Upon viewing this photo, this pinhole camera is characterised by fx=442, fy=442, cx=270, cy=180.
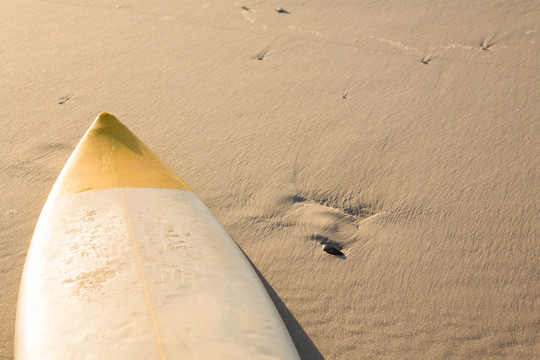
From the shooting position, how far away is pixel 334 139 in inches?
104

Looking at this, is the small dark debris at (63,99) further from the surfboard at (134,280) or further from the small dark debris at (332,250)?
the small dark debris at (332,250)

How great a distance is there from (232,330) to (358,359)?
0.56 meters

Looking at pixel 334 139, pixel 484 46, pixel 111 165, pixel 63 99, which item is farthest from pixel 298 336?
pixel 484 46

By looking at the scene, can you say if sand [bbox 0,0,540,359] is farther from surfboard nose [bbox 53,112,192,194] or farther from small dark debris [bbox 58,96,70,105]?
surfboard nose [bbox 53,112,192,194]

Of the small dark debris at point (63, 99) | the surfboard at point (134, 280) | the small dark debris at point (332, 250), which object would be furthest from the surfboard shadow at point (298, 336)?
the small dark debris at point (63, 99)

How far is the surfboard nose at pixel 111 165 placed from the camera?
1.86 metres

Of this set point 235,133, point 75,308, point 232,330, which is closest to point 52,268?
point 75,308

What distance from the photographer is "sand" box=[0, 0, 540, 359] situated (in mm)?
1812

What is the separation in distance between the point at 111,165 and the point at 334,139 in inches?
51.6

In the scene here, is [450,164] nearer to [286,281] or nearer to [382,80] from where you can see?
[382,80]

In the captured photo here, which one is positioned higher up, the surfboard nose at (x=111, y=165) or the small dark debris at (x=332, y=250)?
the surfboard nose at (x=111, y=165)

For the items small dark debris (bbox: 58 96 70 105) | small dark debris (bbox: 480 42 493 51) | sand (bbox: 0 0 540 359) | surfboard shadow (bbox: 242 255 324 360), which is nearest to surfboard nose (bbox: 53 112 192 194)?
sand (bbox: 0 0 540 359)

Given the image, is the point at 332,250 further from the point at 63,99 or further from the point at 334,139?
the point at 63,99

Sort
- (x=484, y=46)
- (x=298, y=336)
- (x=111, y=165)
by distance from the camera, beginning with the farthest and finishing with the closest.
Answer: (x=484, y=46)
(x=111, y=165)
(x=298, y=336)
